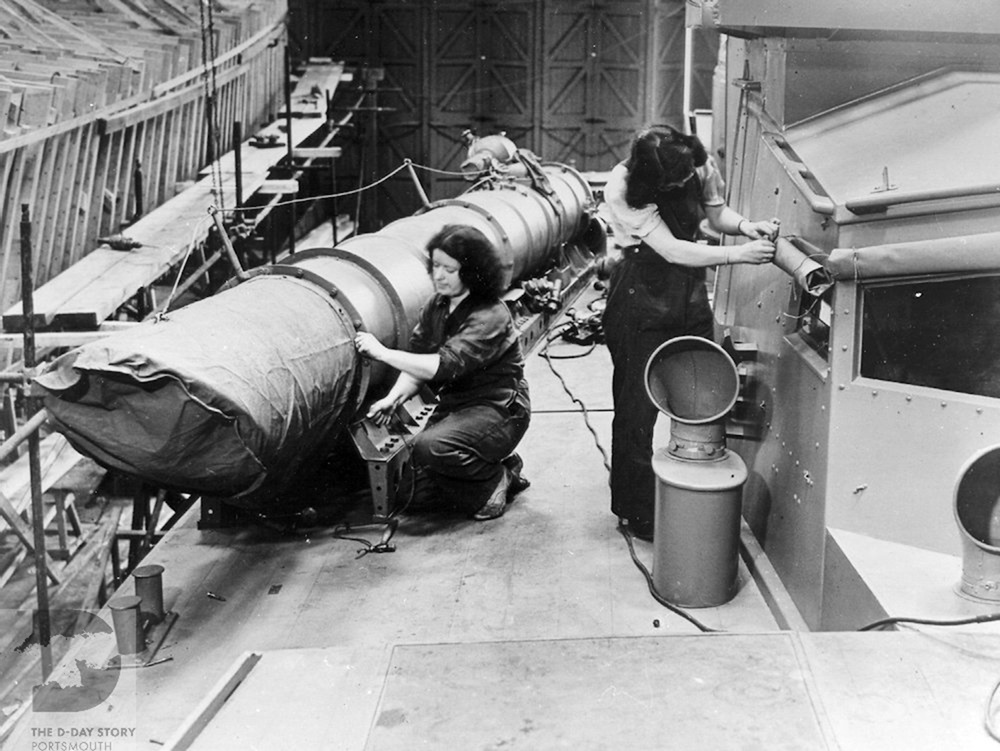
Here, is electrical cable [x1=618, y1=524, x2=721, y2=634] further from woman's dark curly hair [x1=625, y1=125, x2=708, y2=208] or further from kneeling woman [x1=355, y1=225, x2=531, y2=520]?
woman's dark curly hair [x1=625, y1=125, x2=708, y2=208]

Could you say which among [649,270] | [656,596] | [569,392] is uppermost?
[649,270]

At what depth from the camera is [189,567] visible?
514cm

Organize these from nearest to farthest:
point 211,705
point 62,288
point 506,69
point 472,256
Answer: point 211,705, point 472,256, point 62,288, point 506,69

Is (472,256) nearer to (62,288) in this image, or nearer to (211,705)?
(211,705)

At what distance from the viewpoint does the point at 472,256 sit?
17.0ft

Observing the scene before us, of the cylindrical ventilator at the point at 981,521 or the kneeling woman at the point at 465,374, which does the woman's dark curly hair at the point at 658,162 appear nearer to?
the kneeling woman at the point at 465,374

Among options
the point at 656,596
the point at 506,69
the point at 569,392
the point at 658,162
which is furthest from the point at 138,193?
the point at 506,69

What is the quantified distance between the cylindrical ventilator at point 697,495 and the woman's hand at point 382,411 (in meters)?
1.28

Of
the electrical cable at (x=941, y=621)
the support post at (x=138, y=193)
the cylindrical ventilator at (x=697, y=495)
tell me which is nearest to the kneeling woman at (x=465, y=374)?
the cylindrical ventilator at (x=697, y=495)

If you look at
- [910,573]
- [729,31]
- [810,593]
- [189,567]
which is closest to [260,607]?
[189,567]

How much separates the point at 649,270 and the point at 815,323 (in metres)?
0.90

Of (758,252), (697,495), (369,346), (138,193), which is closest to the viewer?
(697,495)

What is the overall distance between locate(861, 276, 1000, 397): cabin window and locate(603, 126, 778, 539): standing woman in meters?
0.71

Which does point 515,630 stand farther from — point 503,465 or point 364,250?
point 364,250
